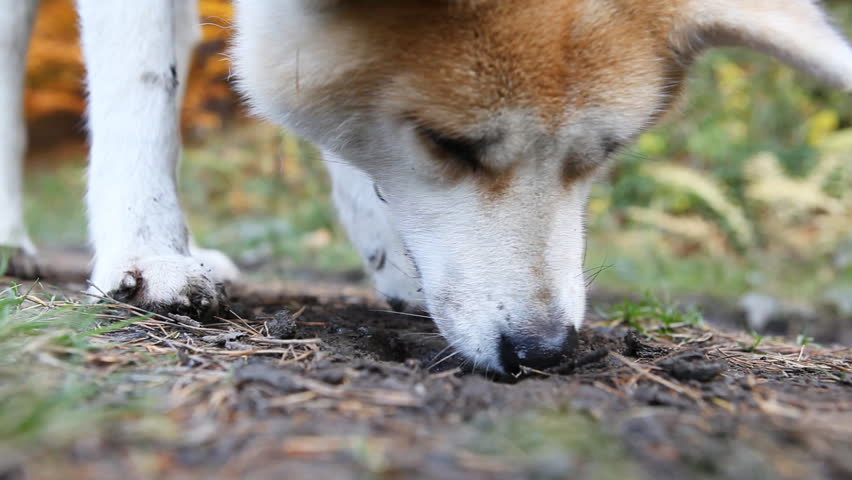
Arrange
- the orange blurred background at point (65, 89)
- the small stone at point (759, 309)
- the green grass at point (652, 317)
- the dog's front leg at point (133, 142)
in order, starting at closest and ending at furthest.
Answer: the dog's front leg at point (133, 142) → the green grass at point (652, 317) → the small stone at point (759, 309) → the orange blurred background at point (65, 89)

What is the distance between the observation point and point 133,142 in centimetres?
226

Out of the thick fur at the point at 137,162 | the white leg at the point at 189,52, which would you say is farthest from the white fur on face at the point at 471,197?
the white leg at the point at 189,52

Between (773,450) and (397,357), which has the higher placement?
(773,450)

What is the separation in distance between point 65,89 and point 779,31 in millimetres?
11319

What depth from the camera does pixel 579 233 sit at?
83.3 inches

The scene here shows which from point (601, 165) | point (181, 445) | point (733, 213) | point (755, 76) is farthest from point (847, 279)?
point (181, 445)

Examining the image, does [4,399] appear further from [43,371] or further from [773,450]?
[773,450]

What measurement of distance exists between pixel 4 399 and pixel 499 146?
1276 millimetres

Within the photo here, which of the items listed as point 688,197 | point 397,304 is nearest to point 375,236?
point 397,304

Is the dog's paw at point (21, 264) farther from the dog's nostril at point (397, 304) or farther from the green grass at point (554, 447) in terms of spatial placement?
the green grass at point (554, 447)

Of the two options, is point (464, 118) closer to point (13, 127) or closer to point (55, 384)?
point (55, 384)

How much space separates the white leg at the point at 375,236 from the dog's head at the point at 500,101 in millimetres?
578

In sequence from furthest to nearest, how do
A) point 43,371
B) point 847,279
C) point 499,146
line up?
point 847,279 → point 499,146 → point 43,371

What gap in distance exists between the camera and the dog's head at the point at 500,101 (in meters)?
1.79
